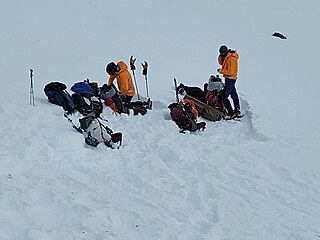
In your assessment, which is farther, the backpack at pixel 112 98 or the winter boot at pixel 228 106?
the winter boot at pixel 228 106

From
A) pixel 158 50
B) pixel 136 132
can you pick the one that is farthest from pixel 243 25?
pixel 136 132

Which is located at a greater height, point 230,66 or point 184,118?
point 230,66

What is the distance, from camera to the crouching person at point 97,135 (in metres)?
7.04

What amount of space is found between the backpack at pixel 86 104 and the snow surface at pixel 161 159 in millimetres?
200

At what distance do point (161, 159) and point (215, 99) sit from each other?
332 cm

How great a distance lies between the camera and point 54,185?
5367mm

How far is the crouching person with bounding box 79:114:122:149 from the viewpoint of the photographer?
7043mm

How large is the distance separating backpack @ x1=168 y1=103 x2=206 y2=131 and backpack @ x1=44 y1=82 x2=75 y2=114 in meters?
1.97

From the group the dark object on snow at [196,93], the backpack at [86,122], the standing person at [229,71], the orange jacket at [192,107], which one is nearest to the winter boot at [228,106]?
the standing person at [229,71]

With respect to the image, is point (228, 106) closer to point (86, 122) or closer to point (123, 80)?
point (123, 80)

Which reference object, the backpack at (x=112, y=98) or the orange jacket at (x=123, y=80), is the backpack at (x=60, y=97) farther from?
the orange jacket at (x=123, y=80)

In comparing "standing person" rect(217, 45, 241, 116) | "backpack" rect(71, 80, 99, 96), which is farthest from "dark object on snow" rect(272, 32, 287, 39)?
"backpack" rect(71, 80, 99, 96)

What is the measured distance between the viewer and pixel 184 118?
344 inches

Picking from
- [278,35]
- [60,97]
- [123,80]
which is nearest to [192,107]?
[123,80]
